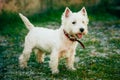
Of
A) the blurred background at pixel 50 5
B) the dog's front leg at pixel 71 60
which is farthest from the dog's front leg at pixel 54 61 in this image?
the blurred background at pixel 50 5

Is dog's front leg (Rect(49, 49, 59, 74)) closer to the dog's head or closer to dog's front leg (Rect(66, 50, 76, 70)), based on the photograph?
dog's front leg (Rect(66, 50, 76, 70))

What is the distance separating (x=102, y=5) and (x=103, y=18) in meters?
2.52

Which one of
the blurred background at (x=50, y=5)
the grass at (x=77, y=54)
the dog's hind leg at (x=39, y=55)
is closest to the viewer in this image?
the grass at (x=77, y=54)

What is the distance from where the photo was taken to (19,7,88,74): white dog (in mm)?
10445

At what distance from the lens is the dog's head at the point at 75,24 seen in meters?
10.3

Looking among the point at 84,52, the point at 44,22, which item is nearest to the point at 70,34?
the point at 84,52

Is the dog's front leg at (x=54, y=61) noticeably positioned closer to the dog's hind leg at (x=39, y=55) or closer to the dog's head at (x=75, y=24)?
the dog's head at (x=75, y=24)

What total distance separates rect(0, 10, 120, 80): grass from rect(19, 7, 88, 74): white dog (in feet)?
1.43

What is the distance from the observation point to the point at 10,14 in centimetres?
2095

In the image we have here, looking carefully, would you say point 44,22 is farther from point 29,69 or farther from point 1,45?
point 29,69

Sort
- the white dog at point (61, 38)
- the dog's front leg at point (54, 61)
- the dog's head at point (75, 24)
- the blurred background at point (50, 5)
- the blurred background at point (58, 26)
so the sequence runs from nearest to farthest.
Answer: the dog's head at point (75, 24) → the white dog at point (61, 38) → the dog's front leg at point (54, 61) → the blurred background at point (58, 26) → the blurred background at point (50, 5)

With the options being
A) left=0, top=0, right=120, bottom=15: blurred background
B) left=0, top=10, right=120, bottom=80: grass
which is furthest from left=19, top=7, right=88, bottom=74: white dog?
left=0, top=0, right=120, bottom=15: blurred background

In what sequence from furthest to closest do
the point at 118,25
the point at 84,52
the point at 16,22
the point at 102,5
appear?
the point at 102,5
the point at 118,25
the point at 16,22
the point at 84,52

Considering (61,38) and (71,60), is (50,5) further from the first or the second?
(61,38)
